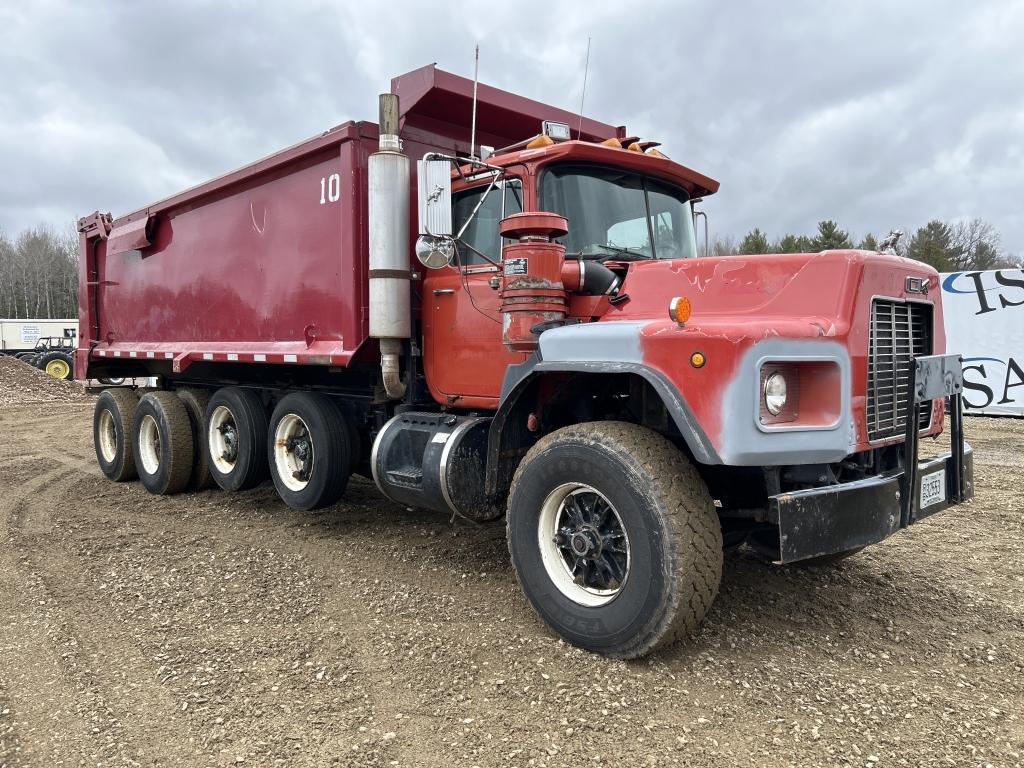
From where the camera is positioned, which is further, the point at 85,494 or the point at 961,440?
the point at 85,494

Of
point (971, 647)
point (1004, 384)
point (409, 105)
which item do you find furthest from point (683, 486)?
A: point (1004, 384)

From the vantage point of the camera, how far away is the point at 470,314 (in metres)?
4.80

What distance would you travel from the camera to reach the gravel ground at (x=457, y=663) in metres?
2.79

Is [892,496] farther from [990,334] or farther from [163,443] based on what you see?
[990,334]

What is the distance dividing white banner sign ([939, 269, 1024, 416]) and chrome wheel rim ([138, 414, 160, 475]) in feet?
42.1

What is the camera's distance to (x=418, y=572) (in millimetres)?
4793

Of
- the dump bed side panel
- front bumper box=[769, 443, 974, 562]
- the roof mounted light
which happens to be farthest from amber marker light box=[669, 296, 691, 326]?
the dump bed side panel

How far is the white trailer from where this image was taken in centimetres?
3388

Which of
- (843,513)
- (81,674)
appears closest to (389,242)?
(81,674)

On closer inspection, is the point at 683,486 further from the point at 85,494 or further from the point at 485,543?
the point at 85,494

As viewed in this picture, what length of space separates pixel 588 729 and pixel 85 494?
671cm

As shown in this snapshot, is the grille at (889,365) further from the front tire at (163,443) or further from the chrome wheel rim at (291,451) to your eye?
the front tire at (163,443)

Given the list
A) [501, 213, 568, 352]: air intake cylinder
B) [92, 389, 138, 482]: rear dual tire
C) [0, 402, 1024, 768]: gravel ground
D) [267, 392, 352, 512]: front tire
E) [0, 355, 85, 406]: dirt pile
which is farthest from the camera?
[0, 355, 85, 406]: dirt pile

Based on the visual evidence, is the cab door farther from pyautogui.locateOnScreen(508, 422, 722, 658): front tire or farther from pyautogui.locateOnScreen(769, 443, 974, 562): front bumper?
pyautogui.locateOnScreen(769, 443, 974, 562): front bumper
